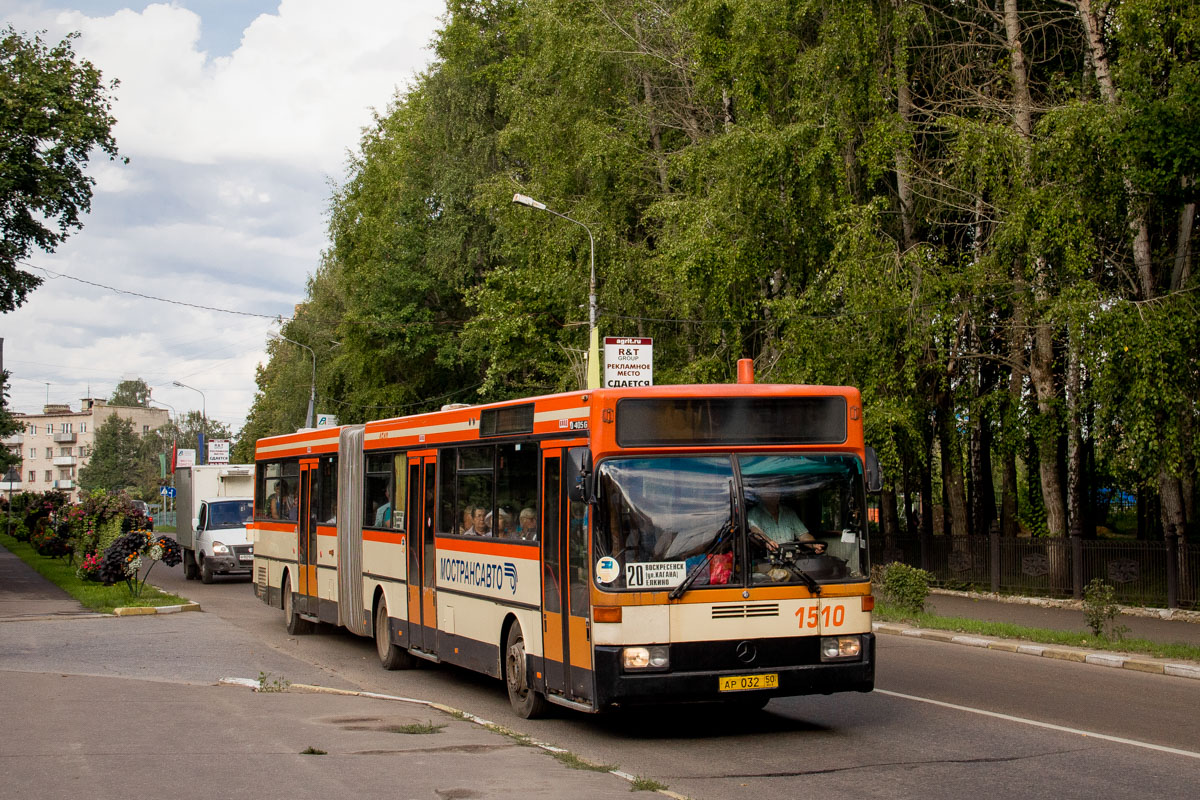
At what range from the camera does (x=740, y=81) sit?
2592 centimetres

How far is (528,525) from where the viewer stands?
1114cm

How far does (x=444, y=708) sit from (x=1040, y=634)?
9.41m

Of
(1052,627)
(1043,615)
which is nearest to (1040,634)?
(1052,627)

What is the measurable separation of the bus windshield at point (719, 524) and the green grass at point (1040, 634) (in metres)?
7.23

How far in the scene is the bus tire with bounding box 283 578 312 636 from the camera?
62.8 ft

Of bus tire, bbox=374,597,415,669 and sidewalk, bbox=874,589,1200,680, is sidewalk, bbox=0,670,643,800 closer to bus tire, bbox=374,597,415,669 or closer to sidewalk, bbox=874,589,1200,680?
bus tire, bbox=374,597,415,669

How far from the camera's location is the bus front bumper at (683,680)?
372 inches

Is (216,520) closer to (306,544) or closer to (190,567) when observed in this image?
(190,567)

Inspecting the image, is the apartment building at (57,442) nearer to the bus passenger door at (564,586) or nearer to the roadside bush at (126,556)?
the roadside bush at (126,556)

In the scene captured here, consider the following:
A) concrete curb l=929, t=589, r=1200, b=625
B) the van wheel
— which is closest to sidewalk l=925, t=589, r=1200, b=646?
concrete curb l=929, t=589, r=1200, b=625

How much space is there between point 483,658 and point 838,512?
398 cm

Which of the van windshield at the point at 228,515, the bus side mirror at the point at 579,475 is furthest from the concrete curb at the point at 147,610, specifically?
the bus side mirror at the point at 579,475

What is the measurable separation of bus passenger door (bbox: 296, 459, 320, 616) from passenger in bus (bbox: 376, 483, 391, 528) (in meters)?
3.16

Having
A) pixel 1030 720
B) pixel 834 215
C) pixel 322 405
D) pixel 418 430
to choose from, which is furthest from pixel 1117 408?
pixel 322 405
